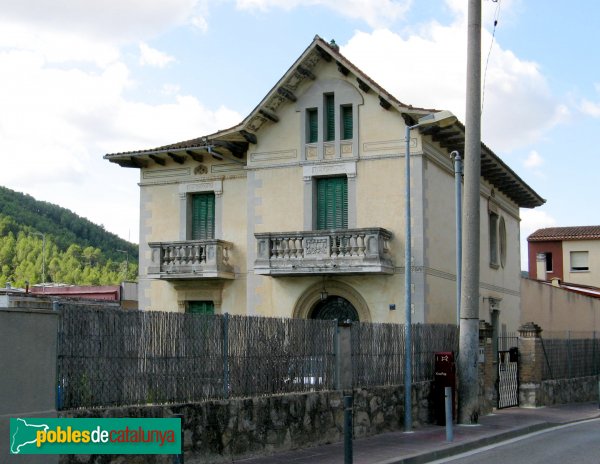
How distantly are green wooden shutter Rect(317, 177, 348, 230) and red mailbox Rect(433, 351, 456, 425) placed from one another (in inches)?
345

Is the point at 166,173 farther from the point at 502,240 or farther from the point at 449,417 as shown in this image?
the point at 449,417

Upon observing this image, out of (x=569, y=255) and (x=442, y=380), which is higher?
(x=569, y=255)

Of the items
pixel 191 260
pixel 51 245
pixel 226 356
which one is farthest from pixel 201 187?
pixel 51 245

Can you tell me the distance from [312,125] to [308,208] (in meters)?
2.77

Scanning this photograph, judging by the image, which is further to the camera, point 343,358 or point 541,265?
point 541,265

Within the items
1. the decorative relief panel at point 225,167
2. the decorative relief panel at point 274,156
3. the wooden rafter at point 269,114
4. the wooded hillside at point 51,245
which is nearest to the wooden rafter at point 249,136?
the decorative relief panel at point 274,156

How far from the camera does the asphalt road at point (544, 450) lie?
14.2 m

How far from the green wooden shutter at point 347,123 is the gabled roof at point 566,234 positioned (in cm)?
3761

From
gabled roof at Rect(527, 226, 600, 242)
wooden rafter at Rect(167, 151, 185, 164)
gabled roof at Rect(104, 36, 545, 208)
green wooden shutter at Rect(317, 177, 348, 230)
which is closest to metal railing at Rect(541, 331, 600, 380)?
gabled roof at Rect(104, 36, 545, 208)

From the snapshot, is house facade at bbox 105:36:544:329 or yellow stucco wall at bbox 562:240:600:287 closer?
house facade at bbox 105:36:544:329

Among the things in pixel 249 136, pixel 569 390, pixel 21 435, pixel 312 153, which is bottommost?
pixel 569 390

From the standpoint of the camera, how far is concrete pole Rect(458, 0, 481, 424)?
19.0 m

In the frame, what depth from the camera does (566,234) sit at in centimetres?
6125

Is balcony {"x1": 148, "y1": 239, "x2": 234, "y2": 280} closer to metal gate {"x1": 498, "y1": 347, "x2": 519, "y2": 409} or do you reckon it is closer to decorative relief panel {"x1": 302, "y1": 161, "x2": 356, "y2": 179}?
decorative relief panel {"x1": 302, "y1": 161, "x2": 356, "y2": 179}
